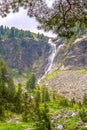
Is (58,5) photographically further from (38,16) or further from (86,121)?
(86,121)

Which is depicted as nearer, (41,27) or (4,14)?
(4,14)

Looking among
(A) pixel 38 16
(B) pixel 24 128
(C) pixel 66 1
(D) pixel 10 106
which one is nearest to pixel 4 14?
(A) pixel 38 16

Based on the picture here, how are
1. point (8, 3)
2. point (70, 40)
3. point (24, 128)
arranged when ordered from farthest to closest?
point (24, 128) < point (70, 40) < point (8, 3)

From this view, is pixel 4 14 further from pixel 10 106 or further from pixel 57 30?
pixel 10 106

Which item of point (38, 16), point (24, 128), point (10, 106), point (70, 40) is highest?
point (38, 16)

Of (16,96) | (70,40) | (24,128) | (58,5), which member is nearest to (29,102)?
(16,96)

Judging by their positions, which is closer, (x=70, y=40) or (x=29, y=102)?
(x=29, y=102)

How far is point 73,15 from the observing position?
78.9 feet

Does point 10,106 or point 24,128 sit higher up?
point 10,106

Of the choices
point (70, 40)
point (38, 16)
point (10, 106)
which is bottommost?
point (10, 106)

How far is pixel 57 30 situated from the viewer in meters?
25.2

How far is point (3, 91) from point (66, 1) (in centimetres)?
746

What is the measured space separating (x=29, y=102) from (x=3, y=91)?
1.96 metres

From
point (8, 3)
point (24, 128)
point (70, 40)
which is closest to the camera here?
point (8, 3)
